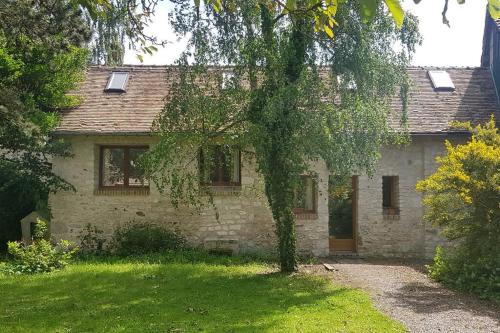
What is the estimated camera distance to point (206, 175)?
10.2 meters

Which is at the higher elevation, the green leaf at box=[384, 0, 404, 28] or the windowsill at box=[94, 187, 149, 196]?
the green leaf at box=[384, 0, 404, 28]

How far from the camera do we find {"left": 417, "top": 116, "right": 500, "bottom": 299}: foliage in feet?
28.8

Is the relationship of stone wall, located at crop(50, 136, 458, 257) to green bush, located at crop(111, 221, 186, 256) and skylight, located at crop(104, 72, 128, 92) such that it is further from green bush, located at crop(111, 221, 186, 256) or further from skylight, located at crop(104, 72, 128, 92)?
skylight, located at crop(104, 72, 128, 92)

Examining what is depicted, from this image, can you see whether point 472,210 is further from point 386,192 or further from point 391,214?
point 386,192

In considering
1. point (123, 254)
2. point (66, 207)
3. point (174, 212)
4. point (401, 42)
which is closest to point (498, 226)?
point (401, 42)

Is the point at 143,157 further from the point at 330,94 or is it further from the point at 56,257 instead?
the point at 330,94

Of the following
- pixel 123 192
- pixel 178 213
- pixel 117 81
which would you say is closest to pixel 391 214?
pixel 178 213

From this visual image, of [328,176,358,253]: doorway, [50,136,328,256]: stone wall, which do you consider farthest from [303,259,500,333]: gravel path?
[50,136,328,256]: stone wall

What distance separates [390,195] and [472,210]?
4693 mm

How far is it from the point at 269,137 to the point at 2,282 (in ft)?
19.2

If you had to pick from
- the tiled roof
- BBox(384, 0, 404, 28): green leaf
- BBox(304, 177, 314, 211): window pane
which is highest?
the tiled roof

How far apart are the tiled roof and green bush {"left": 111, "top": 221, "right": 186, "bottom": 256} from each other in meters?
2.61

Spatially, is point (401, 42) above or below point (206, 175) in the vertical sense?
above

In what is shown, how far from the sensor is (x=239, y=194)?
13180mm
